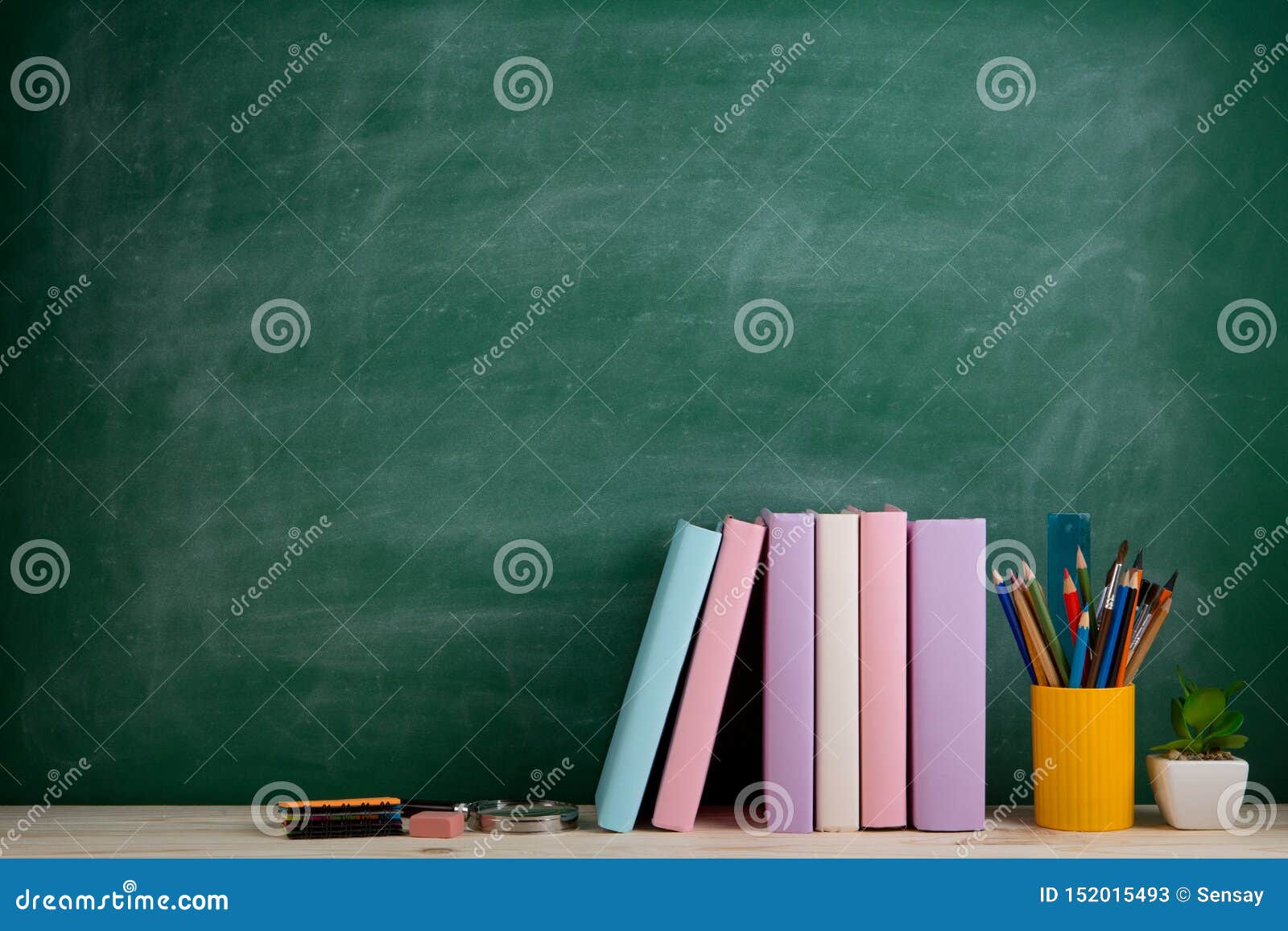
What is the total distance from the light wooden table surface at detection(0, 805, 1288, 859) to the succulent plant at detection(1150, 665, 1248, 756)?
8cm

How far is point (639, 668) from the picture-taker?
38.6 inches

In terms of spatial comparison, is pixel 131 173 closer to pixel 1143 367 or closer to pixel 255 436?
pixel 255 436

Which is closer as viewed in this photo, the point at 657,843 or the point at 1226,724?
the point at 657,843

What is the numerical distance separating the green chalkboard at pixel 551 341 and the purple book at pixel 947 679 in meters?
0.20

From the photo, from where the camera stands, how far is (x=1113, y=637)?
3.25 feet

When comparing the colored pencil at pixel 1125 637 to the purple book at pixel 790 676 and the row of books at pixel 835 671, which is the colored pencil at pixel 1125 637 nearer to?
the row of books at pixel 835 671

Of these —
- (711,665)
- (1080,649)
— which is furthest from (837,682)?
(1080,649)

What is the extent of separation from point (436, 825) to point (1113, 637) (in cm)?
63

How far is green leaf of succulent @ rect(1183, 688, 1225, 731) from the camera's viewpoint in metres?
A: 1.04

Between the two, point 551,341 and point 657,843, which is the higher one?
point 551,341

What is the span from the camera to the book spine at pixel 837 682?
3.18 ft

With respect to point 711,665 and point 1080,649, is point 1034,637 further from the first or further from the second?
point 711,665

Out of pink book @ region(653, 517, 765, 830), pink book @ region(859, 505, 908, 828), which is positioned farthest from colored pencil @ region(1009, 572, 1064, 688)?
pink book @ region(653, 517, 765, 830)
